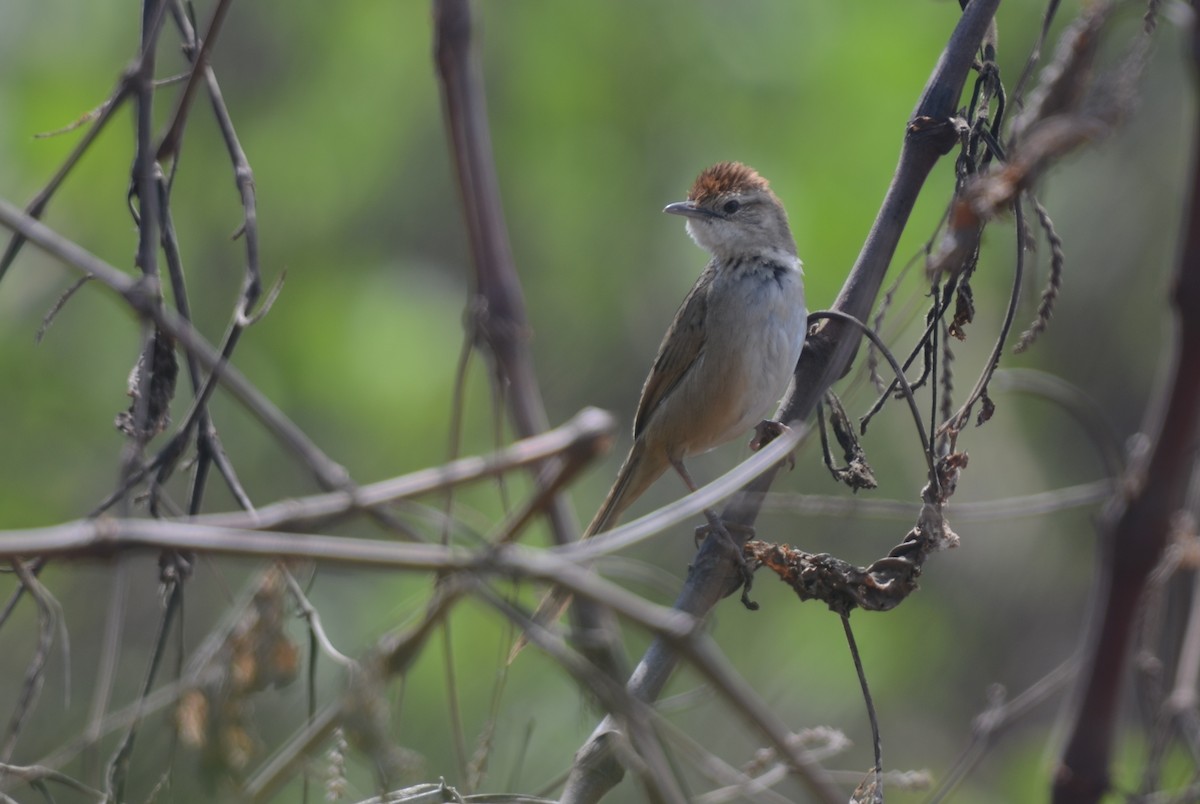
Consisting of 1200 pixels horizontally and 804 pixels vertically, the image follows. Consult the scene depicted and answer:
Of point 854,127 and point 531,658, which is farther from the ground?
point 854,127

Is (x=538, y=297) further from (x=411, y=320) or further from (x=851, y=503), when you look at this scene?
(x=851, y=503)

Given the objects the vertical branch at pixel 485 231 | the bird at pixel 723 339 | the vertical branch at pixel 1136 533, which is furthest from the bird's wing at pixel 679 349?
the vertical branch at pixel 1136 533

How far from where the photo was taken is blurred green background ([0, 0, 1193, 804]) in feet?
23.4

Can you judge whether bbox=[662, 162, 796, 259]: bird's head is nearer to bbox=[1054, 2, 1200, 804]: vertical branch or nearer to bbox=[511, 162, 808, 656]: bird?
bbox=[511, 162, 808, 656]: bird

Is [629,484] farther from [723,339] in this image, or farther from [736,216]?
[736,216]

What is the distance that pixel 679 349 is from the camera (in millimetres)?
5391

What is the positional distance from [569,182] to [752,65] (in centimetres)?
142

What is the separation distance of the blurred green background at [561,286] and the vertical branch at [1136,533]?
470cm

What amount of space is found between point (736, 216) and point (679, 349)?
645mm

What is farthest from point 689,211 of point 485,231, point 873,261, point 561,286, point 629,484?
point 485,231

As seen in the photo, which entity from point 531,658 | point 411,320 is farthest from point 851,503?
point 411,320

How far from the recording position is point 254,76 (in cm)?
892

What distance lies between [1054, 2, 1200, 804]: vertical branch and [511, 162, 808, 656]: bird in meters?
3.60

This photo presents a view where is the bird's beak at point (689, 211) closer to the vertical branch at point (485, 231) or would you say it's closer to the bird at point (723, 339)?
the bird at point (723, 339)
